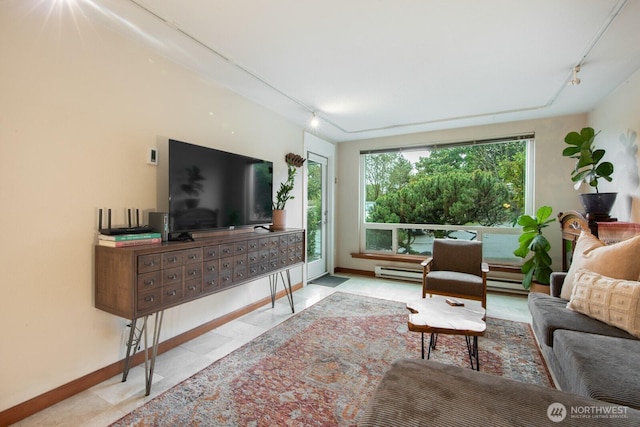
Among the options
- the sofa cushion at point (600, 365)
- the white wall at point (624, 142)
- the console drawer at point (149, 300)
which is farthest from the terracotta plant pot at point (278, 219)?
the white wall at point (624, 142)

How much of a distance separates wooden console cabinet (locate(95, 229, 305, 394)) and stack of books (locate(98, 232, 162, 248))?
0.04 metres

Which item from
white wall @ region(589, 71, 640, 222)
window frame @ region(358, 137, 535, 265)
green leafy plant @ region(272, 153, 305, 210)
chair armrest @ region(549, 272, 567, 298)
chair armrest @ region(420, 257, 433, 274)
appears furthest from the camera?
window frame @ region(358, 137, 535, 265)

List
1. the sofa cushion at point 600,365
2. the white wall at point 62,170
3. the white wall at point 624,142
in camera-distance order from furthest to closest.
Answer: the white wall at point 624,142
the white wall at point 62,170
the sofa cushion at point 600,365

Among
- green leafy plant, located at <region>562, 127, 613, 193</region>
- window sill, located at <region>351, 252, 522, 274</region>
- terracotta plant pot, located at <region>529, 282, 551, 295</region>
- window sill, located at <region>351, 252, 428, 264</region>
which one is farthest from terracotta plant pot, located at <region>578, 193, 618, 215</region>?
window sill, located at <region>351, 252, 428, 264</region>

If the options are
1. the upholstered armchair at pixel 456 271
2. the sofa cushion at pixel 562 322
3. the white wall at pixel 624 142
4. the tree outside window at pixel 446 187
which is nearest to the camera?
the sofa cushion at pixel 562 322

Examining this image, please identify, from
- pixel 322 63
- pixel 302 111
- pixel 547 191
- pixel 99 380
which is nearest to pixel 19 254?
pixel 99 380

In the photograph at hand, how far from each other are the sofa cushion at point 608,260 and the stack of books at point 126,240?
3.19 meters

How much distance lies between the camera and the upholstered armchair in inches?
120

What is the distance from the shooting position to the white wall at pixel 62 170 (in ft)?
5.41

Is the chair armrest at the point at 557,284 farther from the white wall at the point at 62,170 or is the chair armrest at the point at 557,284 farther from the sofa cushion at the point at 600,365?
the white wall at the point at 62,170

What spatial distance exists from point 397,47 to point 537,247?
114 inches

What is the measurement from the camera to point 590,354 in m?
1.52

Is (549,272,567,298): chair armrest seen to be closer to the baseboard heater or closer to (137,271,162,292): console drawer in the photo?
the baseboard heater

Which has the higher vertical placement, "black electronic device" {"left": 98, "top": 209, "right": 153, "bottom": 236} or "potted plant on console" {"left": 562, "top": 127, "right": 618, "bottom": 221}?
"potted plant on console" {"left": 562, "top": 127, "right": 618, "bottom": 221}
